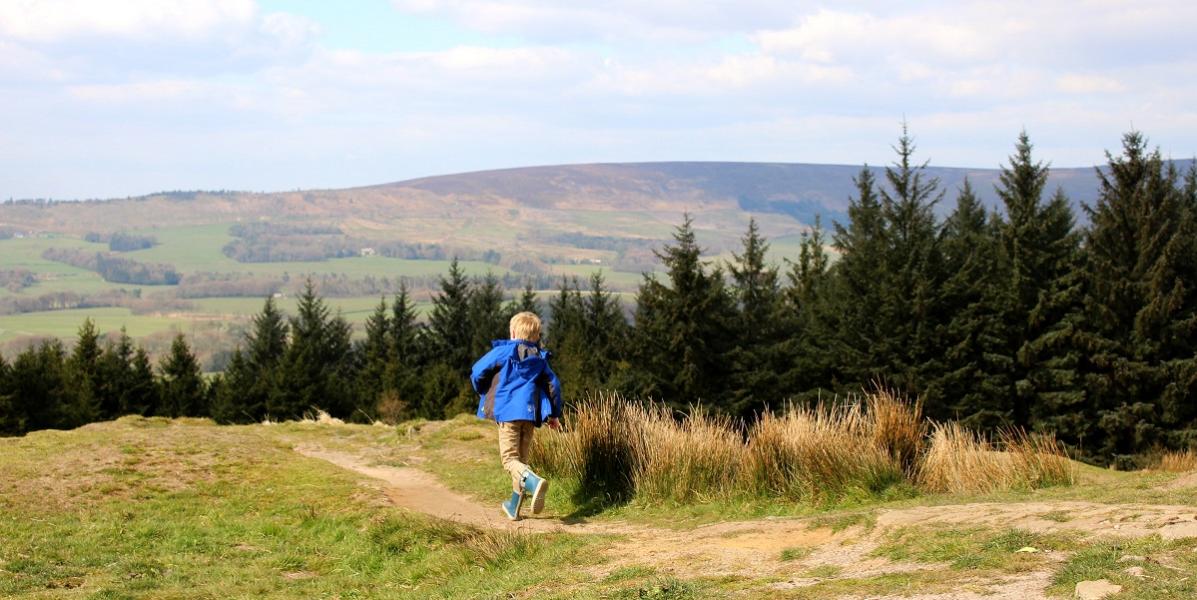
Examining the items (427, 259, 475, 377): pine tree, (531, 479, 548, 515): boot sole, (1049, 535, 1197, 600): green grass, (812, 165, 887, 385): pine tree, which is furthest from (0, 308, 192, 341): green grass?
(1049, 535, 1197, 600): green grass

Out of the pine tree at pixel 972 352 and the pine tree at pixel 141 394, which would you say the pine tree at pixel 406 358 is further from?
the pine tree at pixel 972 352

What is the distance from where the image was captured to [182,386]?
47469 millimetres

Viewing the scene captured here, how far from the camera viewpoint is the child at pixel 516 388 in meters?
9.70

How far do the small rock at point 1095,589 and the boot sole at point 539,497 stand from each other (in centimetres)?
506

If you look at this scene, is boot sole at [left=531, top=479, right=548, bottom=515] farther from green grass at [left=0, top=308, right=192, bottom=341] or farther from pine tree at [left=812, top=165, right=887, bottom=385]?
green grass at [left=0, top=308, right=192, bottom=341]

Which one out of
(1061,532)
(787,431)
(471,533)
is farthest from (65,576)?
(1061,532)

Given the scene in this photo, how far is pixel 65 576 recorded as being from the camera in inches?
300

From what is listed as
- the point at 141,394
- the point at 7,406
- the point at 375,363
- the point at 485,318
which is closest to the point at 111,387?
the point at 141,394

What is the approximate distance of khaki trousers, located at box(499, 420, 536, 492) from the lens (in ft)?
31.6

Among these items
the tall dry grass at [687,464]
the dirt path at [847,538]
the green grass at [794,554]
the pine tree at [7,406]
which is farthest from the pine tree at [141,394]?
the green grass at [794,554]

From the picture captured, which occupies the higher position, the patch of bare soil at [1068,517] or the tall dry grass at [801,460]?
the patch of bare soil at [1068,517]

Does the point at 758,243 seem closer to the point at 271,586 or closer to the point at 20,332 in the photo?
the point at 271,586

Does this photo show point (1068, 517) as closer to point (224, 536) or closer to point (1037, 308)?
point (224, 536)

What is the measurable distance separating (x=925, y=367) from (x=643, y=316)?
381 inches
